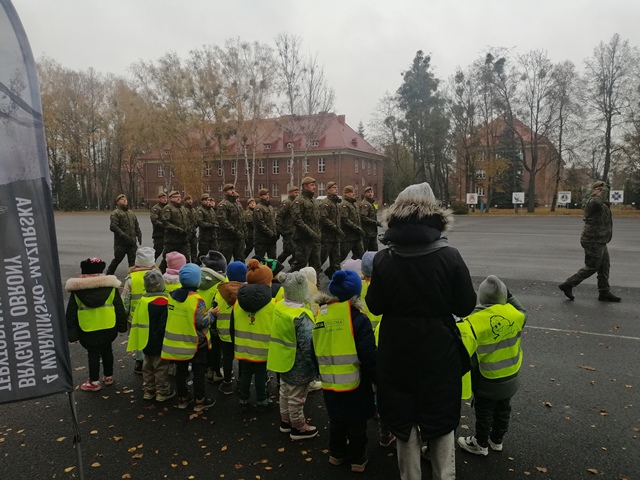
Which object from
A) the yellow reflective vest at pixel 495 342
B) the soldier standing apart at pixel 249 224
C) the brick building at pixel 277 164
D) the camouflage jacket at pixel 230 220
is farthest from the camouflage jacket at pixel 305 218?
the brick building at pixel 277 164

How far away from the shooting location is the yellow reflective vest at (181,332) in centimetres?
423

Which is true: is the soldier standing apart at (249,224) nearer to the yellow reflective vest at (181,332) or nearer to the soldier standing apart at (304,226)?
the soldier standing apart at (304,226)

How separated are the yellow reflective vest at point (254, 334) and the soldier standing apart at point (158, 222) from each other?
7434 millimetres

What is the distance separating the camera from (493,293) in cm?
355

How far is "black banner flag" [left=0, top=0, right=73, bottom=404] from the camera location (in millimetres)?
2459

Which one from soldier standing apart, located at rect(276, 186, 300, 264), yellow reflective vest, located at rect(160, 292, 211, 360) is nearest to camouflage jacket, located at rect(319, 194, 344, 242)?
soldier standing apart, located at rect(276, 186, 300, 264)

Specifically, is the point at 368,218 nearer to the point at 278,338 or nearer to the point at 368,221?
the point at 368,221

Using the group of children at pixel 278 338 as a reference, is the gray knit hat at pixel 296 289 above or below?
above

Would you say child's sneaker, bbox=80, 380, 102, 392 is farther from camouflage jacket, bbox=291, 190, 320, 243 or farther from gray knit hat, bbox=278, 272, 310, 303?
camouflage jacket, bbox=291, 190, 320, 243

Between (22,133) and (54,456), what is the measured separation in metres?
2.59

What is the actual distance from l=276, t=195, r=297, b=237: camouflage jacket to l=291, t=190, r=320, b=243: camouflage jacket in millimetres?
433

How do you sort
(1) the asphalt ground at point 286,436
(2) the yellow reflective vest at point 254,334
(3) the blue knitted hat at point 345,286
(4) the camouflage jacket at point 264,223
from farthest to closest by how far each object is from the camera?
1. (4) the camouflage jacket at point 264,223
2. (2) the yellow reflective vest at point 254,334
3. (1) the asphalt ground at point 286,436
4. (3) the blue knitted hat at point 345,286

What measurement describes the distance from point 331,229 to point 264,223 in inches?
66.2

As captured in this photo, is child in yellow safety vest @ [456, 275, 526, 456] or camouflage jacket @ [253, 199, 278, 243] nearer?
child in yellow safety vest @ [456, 275, 526, 456]
